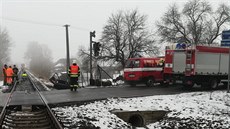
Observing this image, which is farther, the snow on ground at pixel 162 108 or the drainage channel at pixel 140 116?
the drainage channel at pixel 140 116

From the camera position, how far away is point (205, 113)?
11.8 m

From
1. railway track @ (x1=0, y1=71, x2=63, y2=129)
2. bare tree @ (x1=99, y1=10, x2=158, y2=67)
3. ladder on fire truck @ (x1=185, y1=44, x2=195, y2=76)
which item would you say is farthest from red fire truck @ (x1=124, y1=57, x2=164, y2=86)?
bare tree @ (x1=99, y1=10, x2=158, y2=67)

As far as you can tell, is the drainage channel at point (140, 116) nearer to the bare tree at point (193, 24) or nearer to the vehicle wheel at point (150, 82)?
the vehicle wheel at point (150, 82)

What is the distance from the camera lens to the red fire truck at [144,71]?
72.2ft

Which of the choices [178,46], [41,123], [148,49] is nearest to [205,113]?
[41,123]

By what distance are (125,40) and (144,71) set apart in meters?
34.8

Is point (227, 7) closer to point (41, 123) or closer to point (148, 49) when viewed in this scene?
point (148, 49)

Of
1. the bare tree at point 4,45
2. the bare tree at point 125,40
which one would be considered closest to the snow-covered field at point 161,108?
the bare tree at point 125,40

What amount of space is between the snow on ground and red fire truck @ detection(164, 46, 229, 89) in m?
4.37

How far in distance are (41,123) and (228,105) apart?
26.3 ft

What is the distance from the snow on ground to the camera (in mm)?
9826

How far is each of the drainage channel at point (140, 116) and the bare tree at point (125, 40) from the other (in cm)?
4172

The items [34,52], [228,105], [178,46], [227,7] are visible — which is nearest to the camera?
[228,105]

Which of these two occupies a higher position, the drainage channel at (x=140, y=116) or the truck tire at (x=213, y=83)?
the truck tire at (x=213, y=83)
